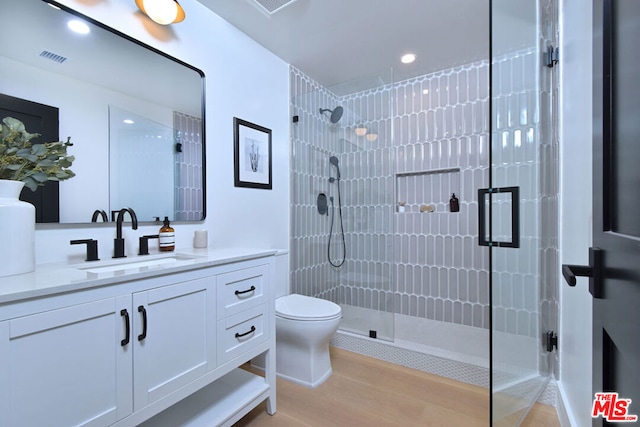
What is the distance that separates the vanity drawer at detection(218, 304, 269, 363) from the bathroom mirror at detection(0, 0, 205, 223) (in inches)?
27.9

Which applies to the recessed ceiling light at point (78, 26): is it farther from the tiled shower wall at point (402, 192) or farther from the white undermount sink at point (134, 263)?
the tiled shower wall at point (402, 192)

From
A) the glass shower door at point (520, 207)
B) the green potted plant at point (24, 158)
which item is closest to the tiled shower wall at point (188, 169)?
the green potted plant at point (24, 158)

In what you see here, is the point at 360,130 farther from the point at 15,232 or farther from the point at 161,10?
the point at 15,232

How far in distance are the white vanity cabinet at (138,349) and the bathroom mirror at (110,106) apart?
0.58 meters

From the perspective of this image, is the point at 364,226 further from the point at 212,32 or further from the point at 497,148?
the point at 212,32

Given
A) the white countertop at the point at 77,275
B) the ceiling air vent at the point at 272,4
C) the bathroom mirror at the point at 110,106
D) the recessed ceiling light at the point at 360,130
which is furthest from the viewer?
the recessed ceiling light at the point at 360,130

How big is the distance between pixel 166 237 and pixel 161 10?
121 cm

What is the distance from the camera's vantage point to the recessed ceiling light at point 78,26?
1283 mm

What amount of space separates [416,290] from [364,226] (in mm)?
854

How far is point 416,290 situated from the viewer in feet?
9.27

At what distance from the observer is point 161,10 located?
1496 millimetres

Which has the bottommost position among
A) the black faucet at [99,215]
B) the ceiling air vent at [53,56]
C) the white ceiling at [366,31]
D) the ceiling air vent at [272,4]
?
the black faucet at [99,215]

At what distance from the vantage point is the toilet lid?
73.5 inches

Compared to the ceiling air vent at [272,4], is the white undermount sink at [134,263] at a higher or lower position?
lower
